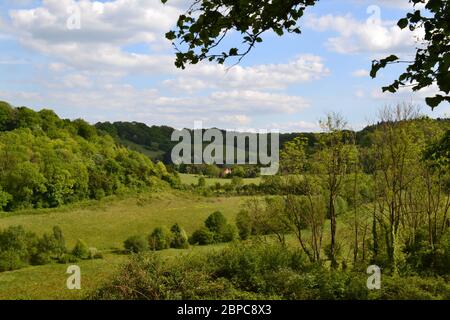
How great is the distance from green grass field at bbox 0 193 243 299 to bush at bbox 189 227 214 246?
13.8 feet

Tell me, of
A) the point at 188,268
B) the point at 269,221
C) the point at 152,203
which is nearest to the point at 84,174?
the point at 152,203

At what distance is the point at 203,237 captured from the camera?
155 feet

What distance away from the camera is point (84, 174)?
60.0 meters

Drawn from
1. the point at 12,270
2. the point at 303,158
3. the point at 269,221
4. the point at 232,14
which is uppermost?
the point at 232,14

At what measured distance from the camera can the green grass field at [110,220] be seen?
37.0 m

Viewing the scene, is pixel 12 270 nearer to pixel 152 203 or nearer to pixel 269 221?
pixel 269 221

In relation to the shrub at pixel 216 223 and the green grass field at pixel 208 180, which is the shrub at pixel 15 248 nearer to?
the shrub at pixel 216 223

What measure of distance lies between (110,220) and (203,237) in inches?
505

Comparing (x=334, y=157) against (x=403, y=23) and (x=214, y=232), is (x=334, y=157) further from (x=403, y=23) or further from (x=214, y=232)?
(x=214, y=232)

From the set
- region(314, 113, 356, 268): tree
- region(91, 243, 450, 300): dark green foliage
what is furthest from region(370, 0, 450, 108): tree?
region(314, 113, 356, 268): tree

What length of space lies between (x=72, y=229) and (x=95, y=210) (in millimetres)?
7101

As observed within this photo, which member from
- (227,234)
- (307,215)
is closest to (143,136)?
(227,234)

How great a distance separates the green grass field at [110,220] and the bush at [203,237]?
4.20 metres

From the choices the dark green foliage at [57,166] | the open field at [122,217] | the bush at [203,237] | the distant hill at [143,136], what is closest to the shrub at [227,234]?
the bush at [203,237]
